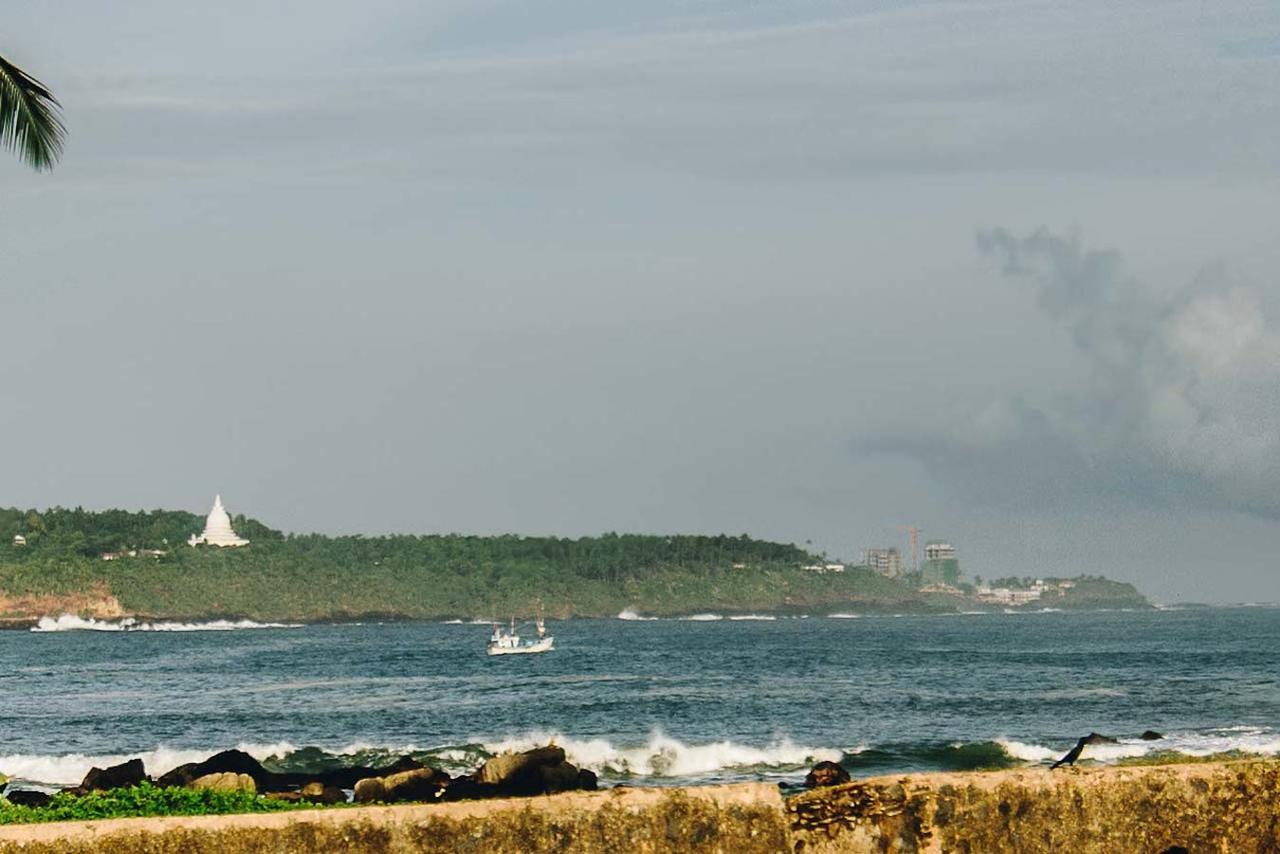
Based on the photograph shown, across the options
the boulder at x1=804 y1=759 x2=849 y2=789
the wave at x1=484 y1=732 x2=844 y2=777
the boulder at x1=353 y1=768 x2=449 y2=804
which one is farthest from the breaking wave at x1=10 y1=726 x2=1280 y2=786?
the boulder at x1=353 y1=768 x2=449 y2=804

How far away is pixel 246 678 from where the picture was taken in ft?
242

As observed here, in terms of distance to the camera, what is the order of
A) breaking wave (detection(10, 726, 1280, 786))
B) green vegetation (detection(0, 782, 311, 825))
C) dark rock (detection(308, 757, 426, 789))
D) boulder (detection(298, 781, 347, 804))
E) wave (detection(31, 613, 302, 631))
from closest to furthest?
green vegetation (detection(0, 782, 311, 825)) < boulder (detection(298, 781, 347, 804)) < dark rock (detection(308, 757, 426, 789)) < breaking wave (detection(10, 726, 1280, 786)) < wave (detection(31, 613, 302, 631))

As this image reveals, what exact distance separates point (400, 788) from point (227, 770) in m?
5.36

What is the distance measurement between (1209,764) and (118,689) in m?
63.0

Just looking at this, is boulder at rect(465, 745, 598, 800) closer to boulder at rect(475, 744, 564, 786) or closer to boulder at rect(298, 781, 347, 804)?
boulder at rect(475, 744, 564, 786)

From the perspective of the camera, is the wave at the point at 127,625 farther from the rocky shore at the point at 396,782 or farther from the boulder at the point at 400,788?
the boulder at the point at 400,788

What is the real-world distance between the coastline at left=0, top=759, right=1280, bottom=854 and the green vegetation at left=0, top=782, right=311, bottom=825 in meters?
4.01

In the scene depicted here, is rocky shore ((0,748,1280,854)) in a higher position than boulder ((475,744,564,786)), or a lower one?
higher

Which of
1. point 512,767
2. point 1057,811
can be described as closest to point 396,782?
point 512,767

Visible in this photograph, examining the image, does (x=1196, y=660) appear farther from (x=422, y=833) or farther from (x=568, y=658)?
(x=422, y=833)

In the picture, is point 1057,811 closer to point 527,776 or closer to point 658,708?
point 527,776

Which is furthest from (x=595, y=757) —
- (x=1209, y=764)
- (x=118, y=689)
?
(x=118, y=689)

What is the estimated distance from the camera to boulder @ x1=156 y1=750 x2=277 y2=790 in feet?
89.7

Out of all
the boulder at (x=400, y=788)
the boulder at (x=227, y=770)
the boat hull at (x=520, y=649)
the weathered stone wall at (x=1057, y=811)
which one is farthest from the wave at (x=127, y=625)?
the weathered stone wall at (x=1057, y=811)
